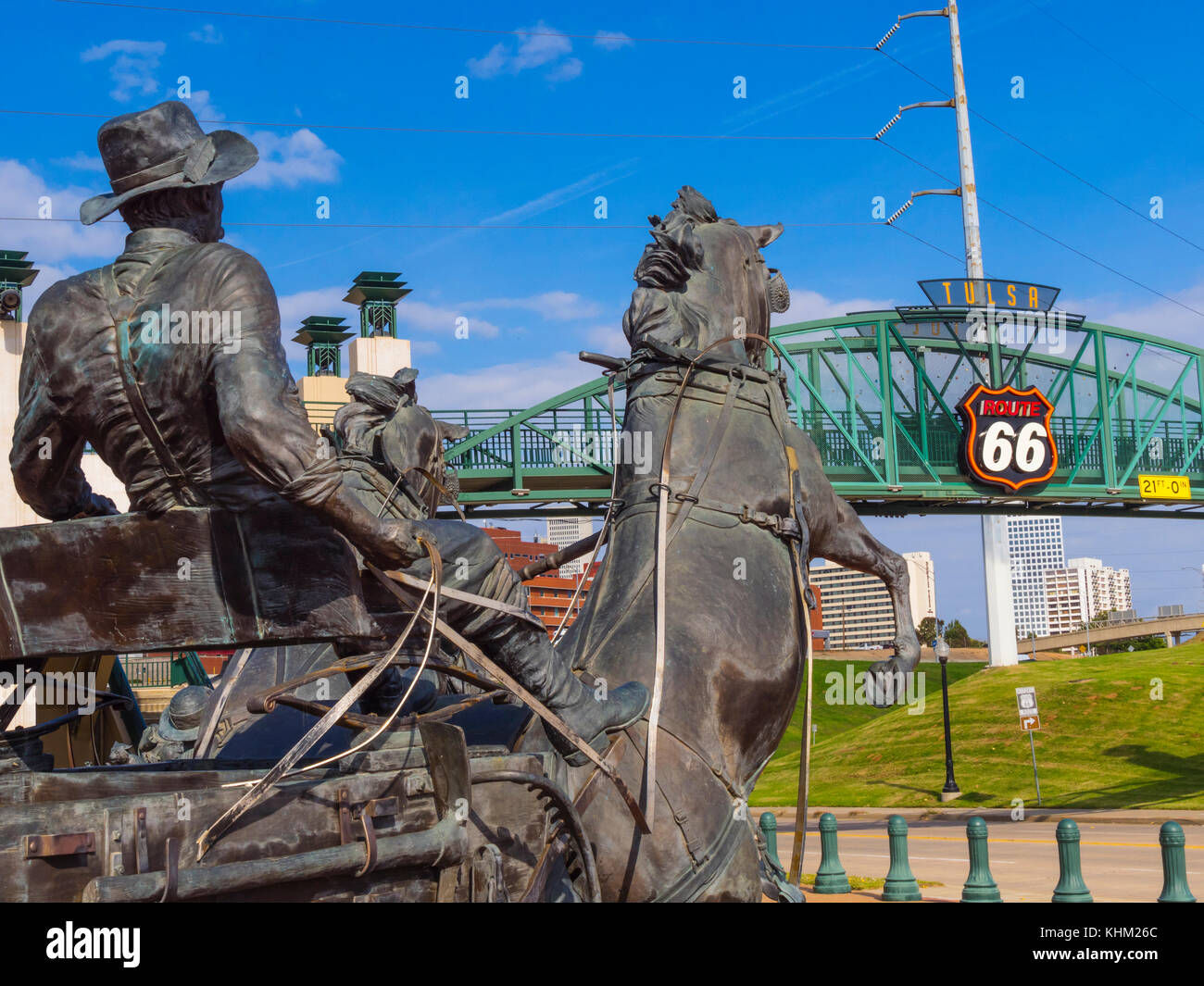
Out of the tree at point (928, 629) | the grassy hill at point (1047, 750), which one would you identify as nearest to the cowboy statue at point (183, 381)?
the grassy hill at point (1047, 750)

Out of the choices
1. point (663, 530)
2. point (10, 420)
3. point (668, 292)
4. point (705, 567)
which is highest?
point (10, 420)

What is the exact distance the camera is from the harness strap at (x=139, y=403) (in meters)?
3.77

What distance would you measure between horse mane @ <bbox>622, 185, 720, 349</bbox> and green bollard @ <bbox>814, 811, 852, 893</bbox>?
349 inches

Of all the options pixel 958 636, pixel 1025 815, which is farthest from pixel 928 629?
pixel 1025 815

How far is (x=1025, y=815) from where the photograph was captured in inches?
902

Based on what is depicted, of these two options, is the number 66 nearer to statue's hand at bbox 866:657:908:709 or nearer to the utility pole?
the utility pole

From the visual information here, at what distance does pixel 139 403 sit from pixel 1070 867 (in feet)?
30.6

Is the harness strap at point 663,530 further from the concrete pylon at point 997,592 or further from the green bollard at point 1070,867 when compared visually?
the concrete pylon at point 997,592

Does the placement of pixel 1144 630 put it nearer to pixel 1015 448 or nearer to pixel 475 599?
pixel 1015 448

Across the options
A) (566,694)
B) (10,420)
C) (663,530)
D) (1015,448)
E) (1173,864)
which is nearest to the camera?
(566,694)

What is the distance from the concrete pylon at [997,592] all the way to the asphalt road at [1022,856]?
20.2 meters
